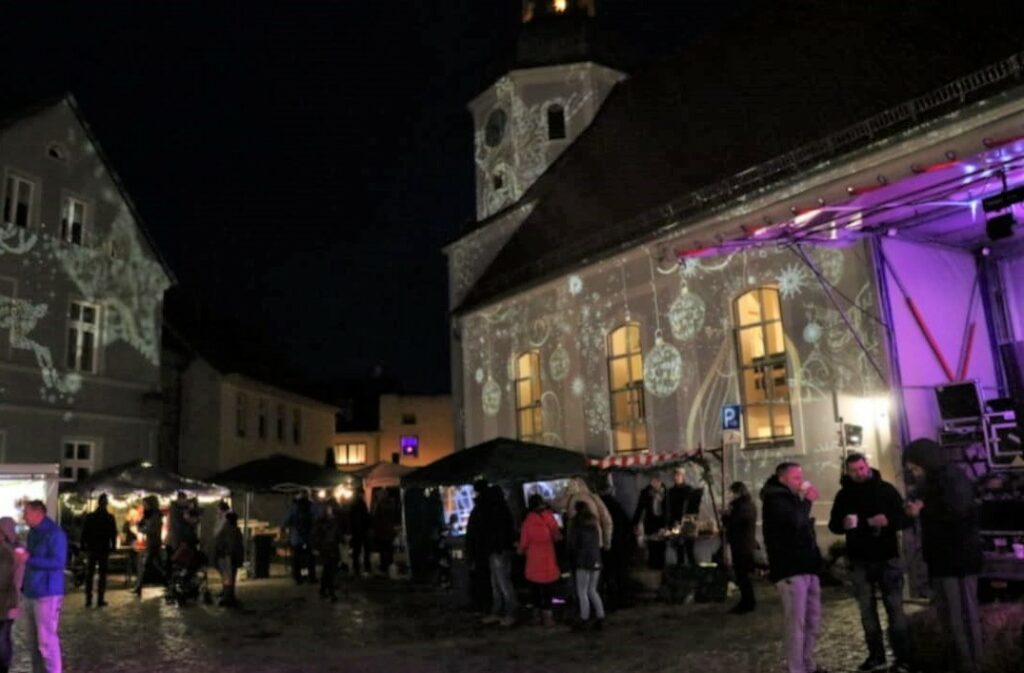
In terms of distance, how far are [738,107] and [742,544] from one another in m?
10.1

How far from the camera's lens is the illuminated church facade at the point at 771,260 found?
12.3 m

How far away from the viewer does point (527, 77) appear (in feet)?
87.0

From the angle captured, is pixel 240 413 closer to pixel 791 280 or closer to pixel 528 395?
pixel 528 395

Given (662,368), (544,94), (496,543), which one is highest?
(544,94)

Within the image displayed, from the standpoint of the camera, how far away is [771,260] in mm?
15680

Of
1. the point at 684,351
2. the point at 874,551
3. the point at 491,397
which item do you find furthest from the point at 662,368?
the point at 874,551

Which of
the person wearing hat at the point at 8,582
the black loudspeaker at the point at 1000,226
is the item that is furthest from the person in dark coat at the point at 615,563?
the person wearing hat at the point at 8,582

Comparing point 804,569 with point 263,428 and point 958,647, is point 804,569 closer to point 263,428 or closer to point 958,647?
point 958,647

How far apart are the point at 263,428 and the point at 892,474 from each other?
2591cm

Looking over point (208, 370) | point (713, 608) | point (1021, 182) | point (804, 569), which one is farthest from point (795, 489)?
point (208, 370)

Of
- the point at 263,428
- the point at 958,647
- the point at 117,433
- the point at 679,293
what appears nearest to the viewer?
the point at 958,647

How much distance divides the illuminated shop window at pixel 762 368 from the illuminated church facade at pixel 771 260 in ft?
0.13

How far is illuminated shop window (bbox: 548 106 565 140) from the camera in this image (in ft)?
86.3

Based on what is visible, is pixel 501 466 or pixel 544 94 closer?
pixel 501 466
